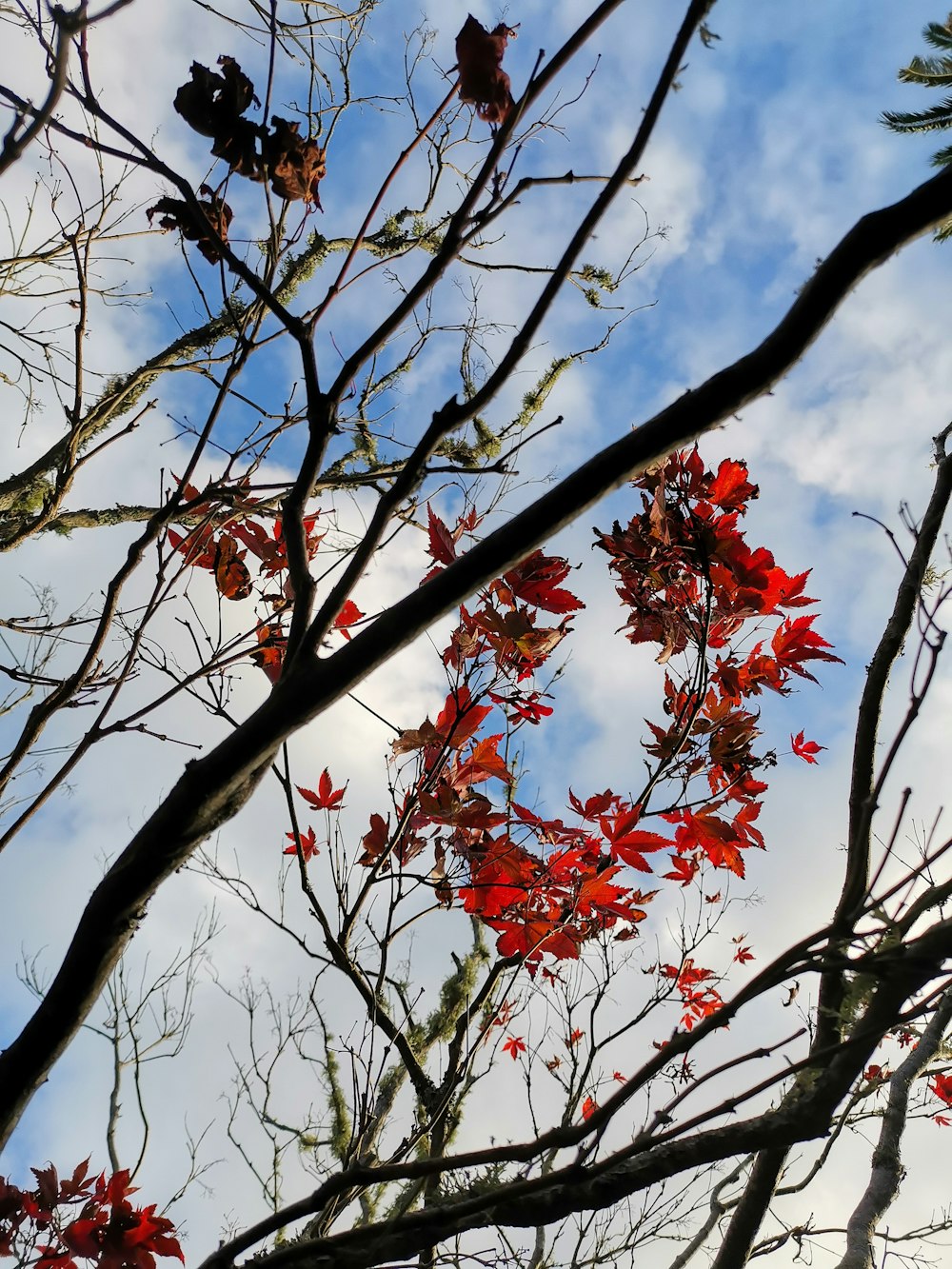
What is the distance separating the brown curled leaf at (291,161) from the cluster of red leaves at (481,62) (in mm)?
283

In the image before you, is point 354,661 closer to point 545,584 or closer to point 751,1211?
point 545,584

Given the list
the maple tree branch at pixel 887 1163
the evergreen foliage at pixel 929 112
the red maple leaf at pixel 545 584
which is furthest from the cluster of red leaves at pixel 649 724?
the evergreen foliage at pixel 929 112

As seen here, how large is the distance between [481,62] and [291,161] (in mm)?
344

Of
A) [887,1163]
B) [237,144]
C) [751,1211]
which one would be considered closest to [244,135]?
[237,144]

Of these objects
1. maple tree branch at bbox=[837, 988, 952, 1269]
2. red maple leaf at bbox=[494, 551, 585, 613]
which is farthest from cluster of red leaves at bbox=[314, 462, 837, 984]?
maple tree branch at bbox=[837, 988, 952, 1269]

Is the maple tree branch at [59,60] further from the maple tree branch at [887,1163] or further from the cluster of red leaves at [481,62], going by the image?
the maple tree branch at [887,1163]

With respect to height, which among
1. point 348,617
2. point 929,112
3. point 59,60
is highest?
point 929,112

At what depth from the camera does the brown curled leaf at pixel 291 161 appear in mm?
1268

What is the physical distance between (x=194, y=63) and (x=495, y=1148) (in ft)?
4.87

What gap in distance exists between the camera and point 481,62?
114cm

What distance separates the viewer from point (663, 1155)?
0.83m

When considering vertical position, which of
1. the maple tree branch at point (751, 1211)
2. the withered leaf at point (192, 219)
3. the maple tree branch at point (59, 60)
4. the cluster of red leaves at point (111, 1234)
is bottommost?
the cluster of red leaves at point (111, 1234)

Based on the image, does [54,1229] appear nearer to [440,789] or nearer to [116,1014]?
[440,789]

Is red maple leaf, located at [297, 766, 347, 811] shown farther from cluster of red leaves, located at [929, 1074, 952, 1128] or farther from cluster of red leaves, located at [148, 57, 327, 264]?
cluster of red leaves, located at [929, 1074, 952, 1128]
